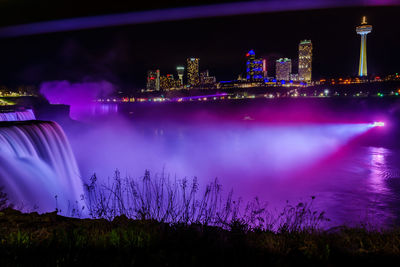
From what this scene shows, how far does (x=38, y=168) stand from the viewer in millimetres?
9000

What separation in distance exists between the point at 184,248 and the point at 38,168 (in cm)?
754

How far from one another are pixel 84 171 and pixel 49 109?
5.13 meters

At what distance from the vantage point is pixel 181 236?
10.4 ft

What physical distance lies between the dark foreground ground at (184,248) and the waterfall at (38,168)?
3.82 metres

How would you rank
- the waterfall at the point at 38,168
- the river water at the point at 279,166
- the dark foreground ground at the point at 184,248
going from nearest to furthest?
the dark foreground ground at the point at 184,248 → the waterfall at the point at 38,168 → the river water at the point at 279,166

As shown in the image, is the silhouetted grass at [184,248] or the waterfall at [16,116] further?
the waterfall at [16,116]

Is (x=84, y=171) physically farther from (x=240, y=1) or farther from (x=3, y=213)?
(x=240, y=1)

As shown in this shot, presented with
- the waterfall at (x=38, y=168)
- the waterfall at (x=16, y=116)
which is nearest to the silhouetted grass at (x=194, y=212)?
the waterfall at (x=38, y=168)

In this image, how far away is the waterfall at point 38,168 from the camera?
7688 mm

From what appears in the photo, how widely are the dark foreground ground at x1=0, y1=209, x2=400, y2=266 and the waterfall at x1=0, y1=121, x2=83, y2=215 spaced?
3.82m

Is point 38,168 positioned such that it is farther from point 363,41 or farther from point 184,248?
point 363,41

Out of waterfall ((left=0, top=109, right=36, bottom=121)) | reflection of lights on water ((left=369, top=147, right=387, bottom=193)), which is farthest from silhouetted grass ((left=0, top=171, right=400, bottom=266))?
reflection of lights on water ((left=369, top=147, right=387, bottom=193))

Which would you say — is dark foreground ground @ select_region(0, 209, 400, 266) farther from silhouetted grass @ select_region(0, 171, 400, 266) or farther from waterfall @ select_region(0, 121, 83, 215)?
waterfall @ select_region(0, 121, 83, 215)

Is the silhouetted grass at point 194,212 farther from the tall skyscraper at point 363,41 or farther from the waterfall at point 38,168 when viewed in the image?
the tall skyscraper at point 363,41
